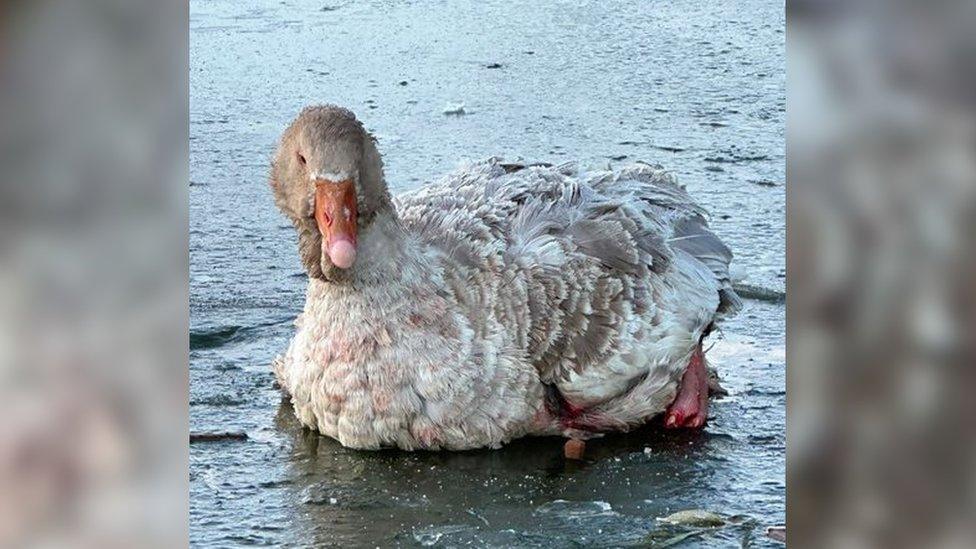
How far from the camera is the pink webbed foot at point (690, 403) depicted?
5.29 m

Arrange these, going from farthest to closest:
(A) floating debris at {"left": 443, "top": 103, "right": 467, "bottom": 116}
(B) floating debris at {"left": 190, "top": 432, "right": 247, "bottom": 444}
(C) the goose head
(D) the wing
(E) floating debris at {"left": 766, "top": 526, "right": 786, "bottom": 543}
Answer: (A) floating debris at {"left": 443, "top": 103, "right": 467, "bottom": 116} → (B) floating debris at {"left": 190, "top": 432, "right": 247, "bottom": 444} → (D) the wing → (C) the goose head → (E) floating debris at {"left": 766, "top": 526, "right": 786, "bottom": 543}

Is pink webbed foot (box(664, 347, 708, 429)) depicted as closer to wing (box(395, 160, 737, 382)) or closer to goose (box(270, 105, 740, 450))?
goose (box(270, 105, 740, 450))

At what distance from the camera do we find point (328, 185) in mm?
4676

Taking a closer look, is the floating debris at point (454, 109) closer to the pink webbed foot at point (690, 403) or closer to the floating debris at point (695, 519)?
the pink webbed foot at point (690, 403)

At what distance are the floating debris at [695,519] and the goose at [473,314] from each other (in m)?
0.69

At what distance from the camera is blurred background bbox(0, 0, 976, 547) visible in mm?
918

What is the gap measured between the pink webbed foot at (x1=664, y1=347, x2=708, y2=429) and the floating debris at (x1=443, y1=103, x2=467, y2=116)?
4093 millimetres

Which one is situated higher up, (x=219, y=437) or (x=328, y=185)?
(x=328, y=185)

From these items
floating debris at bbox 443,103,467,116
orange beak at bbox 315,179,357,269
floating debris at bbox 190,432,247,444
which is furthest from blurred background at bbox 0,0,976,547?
floating debris at bbox 443,103,467,116
